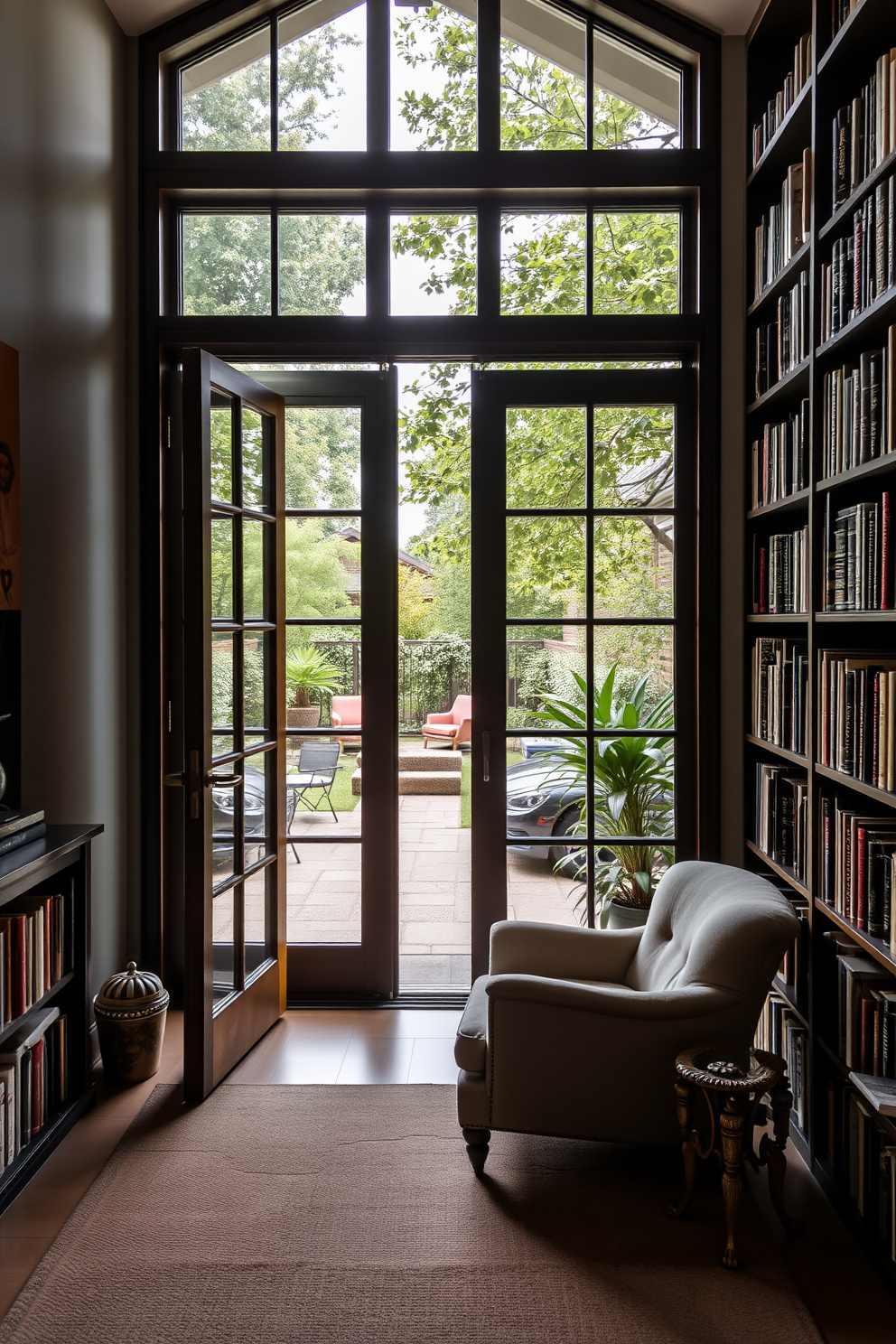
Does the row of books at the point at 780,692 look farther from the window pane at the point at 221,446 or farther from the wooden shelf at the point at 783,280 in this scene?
the window pane at the point at 221,446

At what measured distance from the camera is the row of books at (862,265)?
2.18 m

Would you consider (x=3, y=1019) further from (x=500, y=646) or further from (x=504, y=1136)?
(x=500, y=646)

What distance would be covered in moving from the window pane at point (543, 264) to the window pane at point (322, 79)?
0.71m

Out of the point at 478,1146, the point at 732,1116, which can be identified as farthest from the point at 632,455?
the point at 478,1146

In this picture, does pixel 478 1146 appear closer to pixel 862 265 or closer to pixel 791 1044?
pixel 791 1044

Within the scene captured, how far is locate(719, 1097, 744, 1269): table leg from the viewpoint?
7.27 ft

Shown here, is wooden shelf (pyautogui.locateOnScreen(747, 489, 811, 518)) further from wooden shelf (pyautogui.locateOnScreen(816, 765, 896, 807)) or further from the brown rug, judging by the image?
the brown rug

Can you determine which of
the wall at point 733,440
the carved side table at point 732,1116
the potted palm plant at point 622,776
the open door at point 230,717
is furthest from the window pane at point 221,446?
the carved side table at point 732,1116

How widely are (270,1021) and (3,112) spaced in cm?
316

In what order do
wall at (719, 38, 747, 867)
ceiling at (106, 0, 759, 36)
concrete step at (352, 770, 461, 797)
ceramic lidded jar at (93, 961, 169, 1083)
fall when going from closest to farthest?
ceramic lidded jar at (93, 961, 169, 1083), ceiling at (106, 0, 759, 36), wall at (719, 38, 747, 867), concrete step at (352, 770, 461, 797)

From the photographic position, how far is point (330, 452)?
3.82 m

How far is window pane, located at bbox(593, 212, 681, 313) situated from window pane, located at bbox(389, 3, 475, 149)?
64 cm

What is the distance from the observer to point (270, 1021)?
11.7 feet

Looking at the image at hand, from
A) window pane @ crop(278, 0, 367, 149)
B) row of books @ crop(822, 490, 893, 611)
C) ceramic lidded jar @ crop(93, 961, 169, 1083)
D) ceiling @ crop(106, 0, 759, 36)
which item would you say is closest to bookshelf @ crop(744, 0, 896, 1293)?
row of books @ crop(822, 490, 893, 611)
